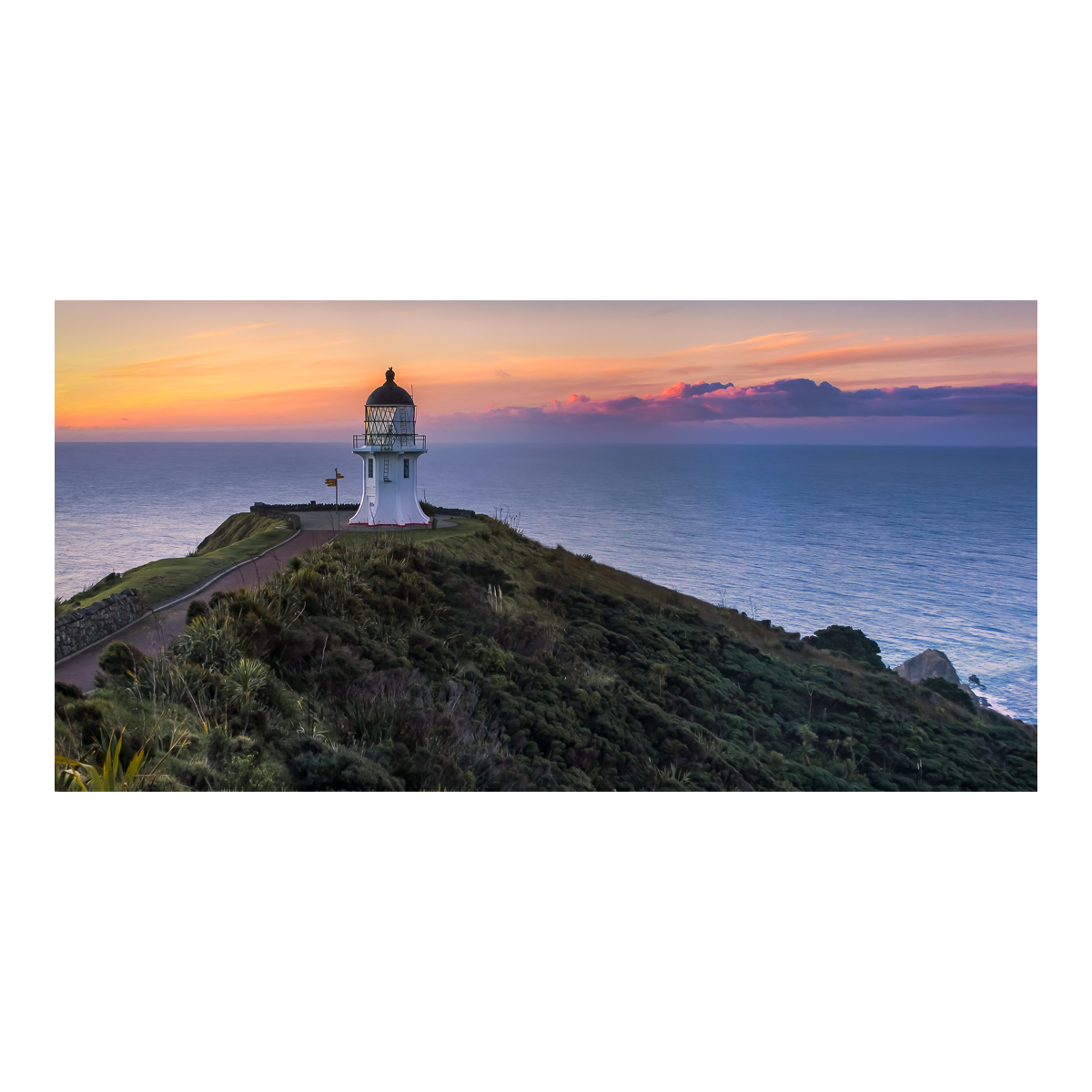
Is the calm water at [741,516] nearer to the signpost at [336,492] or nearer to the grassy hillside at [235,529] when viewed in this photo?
the signpost at [336,492]

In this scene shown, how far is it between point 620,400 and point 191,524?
7817mm

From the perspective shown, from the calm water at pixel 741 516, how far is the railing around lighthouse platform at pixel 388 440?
1.01ft

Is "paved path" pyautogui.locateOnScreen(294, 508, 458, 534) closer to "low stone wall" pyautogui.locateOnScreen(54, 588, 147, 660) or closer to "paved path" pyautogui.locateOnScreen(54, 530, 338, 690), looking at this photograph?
"paved path" pyautogui.locateOnScreen(54, 530, 338, 690)

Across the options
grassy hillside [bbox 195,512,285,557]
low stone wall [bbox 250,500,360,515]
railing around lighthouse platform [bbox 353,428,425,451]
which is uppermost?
railing around lighthouse platform [bbox 353,428,425,451]

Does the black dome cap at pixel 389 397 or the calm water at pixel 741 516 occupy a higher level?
the black dome cap at pixel 389 397

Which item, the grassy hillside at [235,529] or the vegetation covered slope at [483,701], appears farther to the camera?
the grassy hillside at [235,529]

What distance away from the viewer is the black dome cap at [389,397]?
40.2 feet

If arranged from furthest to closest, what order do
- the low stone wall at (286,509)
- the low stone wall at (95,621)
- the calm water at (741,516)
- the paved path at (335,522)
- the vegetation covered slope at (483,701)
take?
the low stone wall at (286,509) < the paved path at (335,522) < the calm water at (741,516) < the low stone wall at (95,621) < the vegetation covered slope at (483,701)

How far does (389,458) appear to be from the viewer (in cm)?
1270

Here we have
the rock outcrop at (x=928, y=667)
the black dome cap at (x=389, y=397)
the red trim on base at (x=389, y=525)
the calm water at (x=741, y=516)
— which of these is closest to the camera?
the calm water at (x=741, y=516)

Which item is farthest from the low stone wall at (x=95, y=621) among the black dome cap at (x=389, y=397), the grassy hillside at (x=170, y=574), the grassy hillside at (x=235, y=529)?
the grassy hillside at (x=235, y=529)

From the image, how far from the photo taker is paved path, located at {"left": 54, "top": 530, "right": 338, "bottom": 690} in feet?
19.7

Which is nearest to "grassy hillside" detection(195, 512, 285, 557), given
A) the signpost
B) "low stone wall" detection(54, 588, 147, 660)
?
the signpost

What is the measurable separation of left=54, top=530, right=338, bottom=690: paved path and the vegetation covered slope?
2.11ft
